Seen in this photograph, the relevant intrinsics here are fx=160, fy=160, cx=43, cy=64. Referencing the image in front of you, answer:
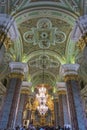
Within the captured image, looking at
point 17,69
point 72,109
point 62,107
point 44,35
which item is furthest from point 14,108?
point 44,35

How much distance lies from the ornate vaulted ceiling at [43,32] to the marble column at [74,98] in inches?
31.4

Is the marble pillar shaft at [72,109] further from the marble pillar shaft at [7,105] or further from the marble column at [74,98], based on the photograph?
the marble pillar shaft at [7,105]

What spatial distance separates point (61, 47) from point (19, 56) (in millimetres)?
3167

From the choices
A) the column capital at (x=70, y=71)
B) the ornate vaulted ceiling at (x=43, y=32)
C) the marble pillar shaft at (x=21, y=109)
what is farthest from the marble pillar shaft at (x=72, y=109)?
the marble pillar shaft at (x=21, y=109)

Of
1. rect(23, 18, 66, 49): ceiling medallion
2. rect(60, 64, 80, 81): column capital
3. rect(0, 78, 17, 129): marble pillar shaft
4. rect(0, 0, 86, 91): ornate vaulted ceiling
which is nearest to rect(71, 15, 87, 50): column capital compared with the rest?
rect(0, 0, 86, 91): ornate vaulted ceiling

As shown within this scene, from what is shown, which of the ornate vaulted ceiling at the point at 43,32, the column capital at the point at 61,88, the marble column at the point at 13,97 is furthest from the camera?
the column capital at the point at 61,88

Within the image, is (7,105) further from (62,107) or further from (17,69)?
(62,107)

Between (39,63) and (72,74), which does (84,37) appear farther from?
(39,63)

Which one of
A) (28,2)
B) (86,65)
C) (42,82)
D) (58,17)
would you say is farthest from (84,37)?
(42,82)

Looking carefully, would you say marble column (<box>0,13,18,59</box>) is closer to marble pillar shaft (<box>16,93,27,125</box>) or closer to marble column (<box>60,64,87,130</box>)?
marble column (<box>60,64,87,130</box>)

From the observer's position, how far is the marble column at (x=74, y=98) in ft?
29.2

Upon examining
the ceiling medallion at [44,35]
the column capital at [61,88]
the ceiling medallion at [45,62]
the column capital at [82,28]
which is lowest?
the column capital at [61,88]

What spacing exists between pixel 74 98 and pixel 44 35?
467cm

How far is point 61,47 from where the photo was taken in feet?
39.0
